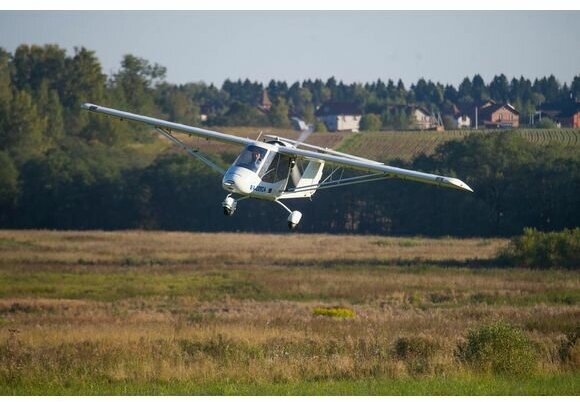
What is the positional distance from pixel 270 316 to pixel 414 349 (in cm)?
989

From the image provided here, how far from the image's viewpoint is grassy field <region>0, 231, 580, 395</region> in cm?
2925

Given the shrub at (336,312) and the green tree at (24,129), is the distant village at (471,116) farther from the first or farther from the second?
the shrub at (336,312)

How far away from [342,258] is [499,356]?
3216 centimetres

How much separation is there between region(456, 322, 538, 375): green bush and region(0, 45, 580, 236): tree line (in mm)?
45567

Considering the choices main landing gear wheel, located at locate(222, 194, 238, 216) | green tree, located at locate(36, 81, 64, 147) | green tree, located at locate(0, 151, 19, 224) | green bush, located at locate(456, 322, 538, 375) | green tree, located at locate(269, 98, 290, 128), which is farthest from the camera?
green tree, located at locate(36, 81, 64, 147)

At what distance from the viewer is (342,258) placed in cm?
6312

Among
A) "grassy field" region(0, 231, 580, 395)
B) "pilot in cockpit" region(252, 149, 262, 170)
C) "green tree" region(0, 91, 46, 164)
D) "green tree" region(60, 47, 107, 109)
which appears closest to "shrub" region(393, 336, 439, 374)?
"grassy field" region(0, 231, 580, 395)

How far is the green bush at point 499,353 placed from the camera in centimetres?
3067

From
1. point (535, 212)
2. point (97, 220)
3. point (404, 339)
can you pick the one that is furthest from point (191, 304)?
point (97, 220)

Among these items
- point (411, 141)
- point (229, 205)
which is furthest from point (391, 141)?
point (229, 205)

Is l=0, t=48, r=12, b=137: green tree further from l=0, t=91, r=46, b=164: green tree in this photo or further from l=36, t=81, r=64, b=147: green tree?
l=36, t=81, r=64, b=147: green tree

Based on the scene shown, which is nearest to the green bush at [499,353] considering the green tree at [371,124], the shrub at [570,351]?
the shrub at [570,351]
